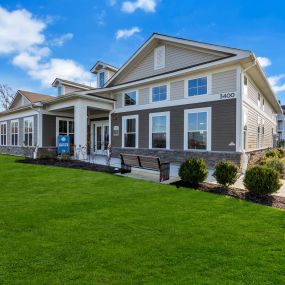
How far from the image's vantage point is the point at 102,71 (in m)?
18.9

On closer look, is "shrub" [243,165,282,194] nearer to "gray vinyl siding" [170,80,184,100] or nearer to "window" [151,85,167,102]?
"gray vinyl siding" [170,80,184,100]

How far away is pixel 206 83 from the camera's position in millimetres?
11883

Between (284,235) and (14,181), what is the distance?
27.0 feet

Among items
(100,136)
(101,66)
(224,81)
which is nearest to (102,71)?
(101,66)

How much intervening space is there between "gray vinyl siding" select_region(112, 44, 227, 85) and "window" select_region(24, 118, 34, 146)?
7.88 meters

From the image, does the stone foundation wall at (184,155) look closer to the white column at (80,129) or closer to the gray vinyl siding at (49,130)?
the white column at (80,129)

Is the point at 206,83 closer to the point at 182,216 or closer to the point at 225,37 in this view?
the point at 225,37

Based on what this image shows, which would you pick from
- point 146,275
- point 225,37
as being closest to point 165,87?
point 225,37

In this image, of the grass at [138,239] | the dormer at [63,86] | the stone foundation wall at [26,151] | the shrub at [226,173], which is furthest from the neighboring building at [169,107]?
the grass at [138,239]

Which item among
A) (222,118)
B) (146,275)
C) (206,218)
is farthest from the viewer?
(222,118)

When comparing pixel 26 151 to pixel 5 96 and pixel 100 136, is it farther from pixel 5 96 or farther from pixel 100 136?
pixel 5 96

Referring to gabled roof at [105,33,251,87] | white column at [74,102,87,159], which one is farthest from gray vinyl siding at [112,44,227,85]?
white column at [74,102,87,159]

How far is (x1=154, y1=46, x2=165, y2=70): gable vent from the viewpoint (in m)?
14.0

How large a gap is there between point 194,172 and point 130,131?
8049mm
